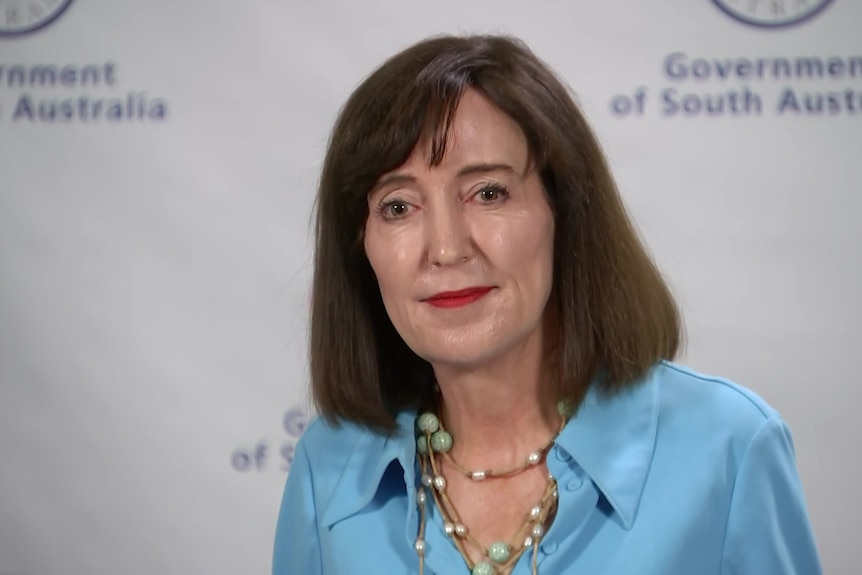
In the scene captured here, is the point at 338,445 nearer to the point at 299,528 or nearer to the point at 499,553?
the point at 299,528

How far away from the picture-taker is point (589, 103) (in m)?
1.62

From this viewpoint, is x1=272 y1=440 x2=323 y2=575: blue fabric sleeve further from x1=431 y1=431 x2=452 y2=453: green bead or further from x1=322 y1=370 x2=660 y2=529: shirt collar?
x1=431 y1=431 x2=452 y2=453: green bead

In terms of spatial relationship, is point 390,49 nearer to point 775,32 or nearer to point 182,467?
point 775,32

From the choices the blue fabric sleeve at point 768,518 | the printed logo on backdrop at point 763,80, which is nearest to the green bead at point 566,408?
the blue fabric sleeve at point 768,518

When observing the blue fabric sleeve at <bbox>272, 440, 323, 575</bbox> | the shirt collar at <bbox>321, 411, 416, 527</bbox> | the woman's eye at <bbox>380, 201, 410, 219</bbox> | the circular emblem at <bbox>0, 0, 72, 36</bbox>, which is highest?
the circular emblem at <bbox>0, 0, 72, 36</bbox>

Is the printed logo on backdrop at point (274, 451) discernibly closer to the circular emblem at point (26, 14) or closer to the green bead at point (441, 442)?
the green bead at point (441, 442)

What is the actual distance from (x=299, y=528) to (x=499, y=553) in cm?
30

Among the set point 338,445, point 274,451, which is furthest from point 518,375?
point 274,451

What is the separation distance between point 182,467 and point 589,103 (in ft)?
3.34

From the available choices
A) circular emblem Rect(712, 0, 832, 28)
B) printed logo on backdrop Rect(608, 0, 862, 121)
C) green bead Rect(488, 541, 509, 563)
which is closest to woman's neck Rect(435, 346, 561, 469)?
green bead Rect(488, 541, 509, 563)

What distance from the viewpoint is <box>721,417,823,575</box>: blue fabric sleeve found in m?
0.94

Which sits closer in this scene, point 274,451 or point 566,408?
point 566,408

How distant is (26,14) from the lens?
5.75ft

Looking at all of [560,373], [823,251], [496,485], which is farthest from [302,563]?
[823,251]
